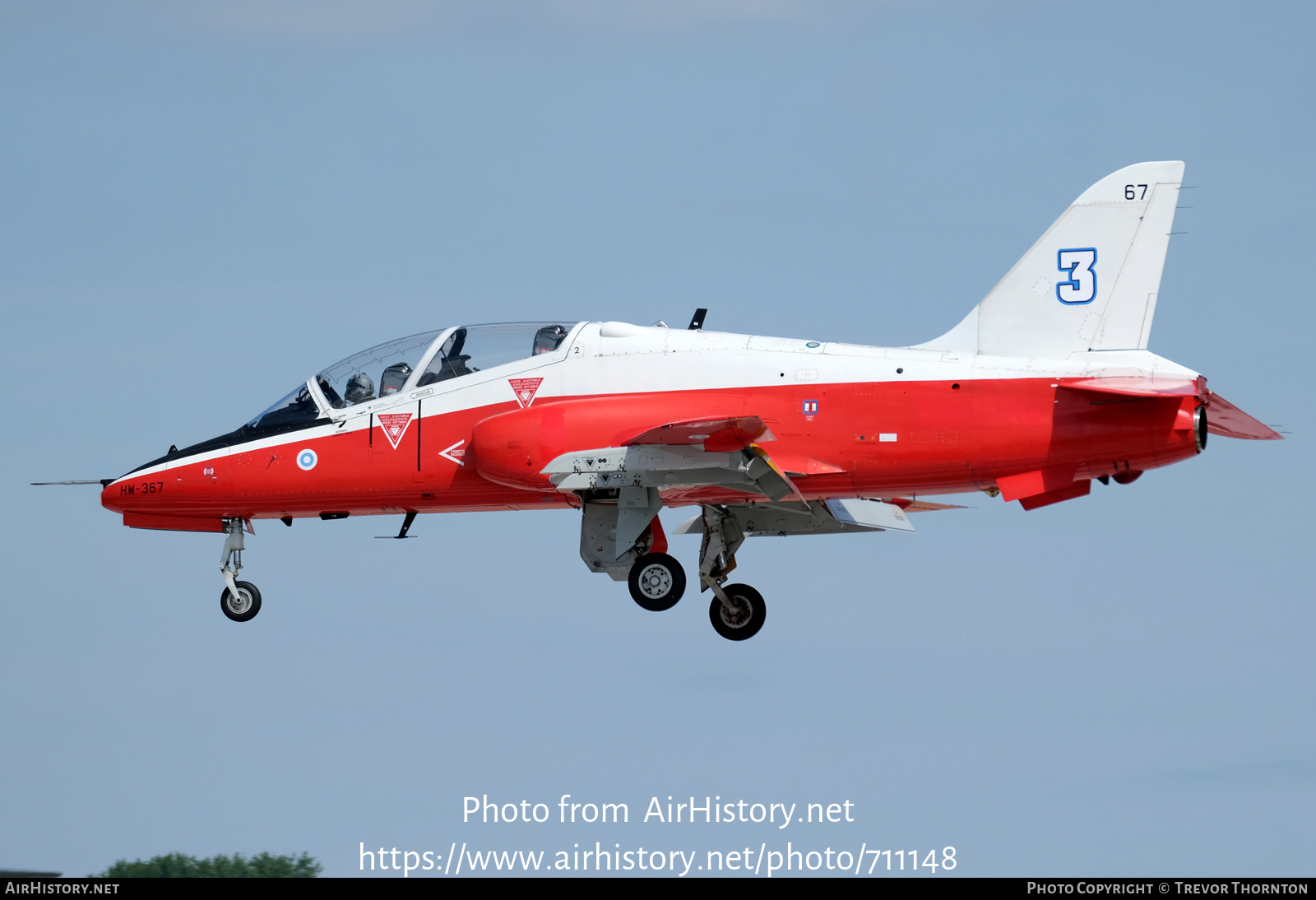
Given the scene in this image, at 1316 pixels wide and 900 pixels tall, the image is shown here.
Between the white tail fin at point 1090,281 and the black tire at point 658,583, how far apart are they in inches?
191

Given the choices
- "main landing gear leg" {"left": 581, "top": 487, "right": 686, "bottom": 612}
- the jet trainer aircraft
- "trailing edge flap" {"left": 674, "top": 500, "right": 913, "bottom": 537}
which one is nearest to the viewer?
the jet trainer aircraft

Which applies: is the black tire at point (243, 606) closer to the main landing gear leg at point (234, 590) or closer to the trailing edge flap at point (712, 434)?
the main landing gear leg at point (234, 590)

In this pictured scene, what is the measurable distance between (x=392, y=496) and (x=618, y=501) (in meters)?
3.53

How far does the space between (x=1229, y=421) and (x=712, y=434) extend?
22.4 ft

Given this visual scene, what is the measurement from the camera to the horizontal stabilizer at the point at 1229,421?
23.8 meters

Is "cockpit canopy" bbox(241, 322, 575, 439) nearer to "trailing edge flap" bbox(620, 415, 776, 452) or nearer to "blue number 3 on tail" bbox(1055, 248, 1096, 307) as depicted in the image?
"trailing edge flap" bbox(620, 415, 776, 452)

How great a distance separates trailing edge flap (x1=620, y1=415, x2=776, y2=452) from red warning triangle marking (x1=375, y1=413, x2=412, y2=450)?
3.73 metres

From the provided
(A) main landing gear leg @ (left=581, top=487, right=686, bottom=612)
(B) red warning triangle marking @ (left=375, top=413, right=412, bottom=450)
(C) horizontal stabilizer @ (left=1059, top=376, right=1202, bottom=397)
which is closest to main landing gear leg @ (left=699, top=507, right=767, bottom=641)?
(A) main landing gear leg @ (left=581, top=487, right=686, bottom=612)

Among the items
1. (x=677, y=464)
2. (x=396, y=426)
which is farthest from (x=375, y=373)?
(x=677, y=464)

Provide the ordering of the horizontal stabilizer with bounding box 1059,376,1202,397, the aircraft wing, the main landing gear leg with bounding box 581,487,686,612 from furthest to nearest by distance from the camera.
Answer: the main landing gear leg with bounding box 581,487,686,612, the aircraft wing, the horizontal stabilizer with bounding box 1059,376,1202,397

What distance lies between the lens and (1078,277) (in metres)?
25.2

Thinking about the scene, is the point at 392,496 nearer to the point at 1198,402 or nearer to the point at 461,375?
the point at 461,375

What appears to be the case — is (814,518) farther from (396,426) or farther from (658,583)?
(396,426)

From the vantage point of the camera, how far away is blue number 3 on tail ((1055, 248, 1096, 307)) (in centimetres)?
2509
